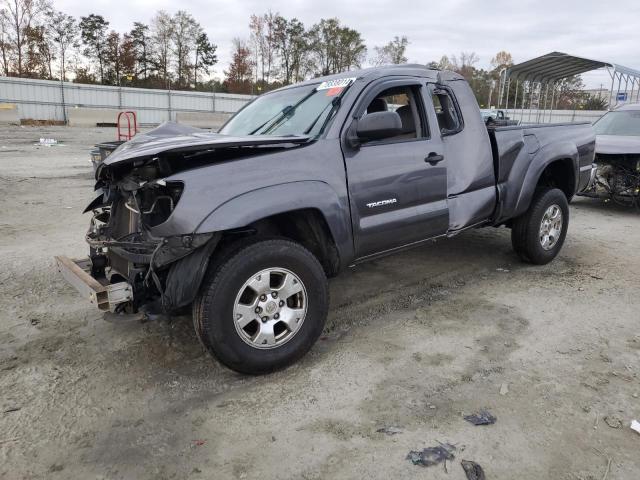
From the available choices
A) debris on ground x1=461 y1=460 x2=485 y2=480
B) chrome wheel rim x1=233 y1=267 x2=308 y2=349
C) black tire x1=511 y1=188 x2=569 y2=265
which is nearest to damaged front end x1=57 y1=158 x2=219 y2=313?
chrome wheel rim x1=233 y1=267 x2=308 y2=349

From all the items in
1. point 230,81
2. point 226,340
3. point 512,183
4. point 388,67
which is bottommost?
point 226,340

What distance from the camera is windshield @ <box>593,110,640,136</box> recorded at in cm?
912

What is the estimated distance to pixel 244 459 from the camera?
2.46 meters

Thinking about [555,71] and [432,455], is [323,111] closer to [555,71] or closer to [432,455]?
[432,455]

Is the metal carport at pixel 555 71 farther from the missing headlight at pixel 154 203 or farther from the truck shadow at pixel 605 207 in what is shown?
the missing headlight at pixel 154 203

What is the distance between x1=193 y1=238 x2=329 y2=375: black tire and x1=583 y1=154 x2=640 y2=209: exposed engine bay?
7.19 metres

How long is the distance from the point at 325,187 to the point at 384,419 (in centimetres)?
150

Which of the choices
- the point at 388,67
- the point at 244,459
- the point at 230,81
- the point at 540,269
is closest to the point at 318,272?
the point at 244,459

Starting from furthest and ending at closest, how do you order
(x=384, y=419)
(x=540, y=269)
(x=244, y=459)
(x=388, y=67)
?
(x=540, y=269)
(x=388, y=67)
(x=384, y=419)
(x=244, y=459)

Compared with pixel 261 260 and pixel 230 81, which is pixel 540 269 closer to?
pixel 261 260

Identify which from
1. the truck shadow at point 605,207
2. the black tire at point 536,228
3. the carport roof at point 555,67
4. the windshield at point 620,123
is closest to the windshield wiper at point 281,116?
the black tire at point 536,228

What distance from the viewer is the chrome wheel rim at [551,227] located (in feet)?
17.3

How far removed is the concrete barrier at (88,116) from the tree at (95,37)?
22.8 meters

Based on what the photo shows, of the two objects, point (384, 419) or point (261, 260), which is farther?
point (261, 260)
